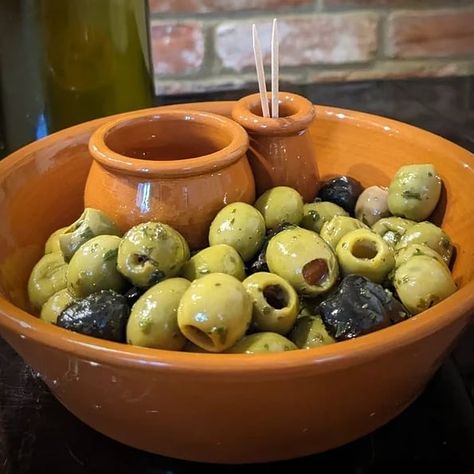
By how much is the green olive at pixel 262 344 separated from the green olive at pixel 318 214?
0.59 ft

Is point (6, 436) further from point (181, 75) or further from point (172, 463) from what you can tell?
point (181, 75)

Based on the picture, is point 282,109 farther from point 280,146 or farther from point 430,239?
point 430,239

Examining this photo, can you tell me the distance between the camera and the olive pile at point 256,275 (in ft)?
1.83

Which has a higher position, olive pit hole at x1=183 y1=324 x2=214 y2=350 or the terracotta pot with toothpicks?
the terracotta pot with toothpicks

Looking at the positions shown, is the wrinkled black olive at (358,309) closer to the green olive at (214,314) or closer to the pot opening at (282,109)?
the green olive at (214,314)

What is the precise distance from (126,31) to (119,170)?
0.95 feet

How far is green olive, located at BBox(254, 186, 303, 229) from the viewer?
0.70 metres

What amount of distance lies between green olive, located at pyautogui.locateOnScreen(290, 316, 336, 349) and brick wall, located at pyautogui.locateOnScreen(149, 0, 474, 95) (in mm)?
776

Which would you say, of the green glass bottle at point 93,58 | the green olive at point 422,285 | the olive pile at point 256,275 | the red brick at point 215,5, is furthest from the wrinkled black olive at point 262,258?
the red brick at point 215,5

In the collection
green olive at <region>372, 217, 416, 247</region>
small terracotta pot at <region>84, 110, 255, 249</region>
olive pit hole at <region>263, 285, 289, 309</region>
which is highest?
small terracotta pot at <region>84, 110, 255, 249</region>

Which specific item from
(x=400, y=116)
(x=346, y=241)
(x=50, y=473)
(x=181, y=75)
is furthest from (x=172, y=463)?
(x=181, y=75)

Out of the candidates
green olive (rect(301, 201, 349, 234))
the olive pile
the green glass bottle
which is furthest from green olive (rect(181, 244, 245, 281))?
the green glass bottle

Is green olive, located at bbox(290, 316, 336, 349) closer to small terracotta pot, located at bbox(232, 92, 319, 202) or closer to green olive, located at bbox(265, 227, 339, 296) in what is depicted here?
green olive, located at bbox(265, 227, 339, 296)

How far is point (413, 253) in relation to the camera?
641mm
